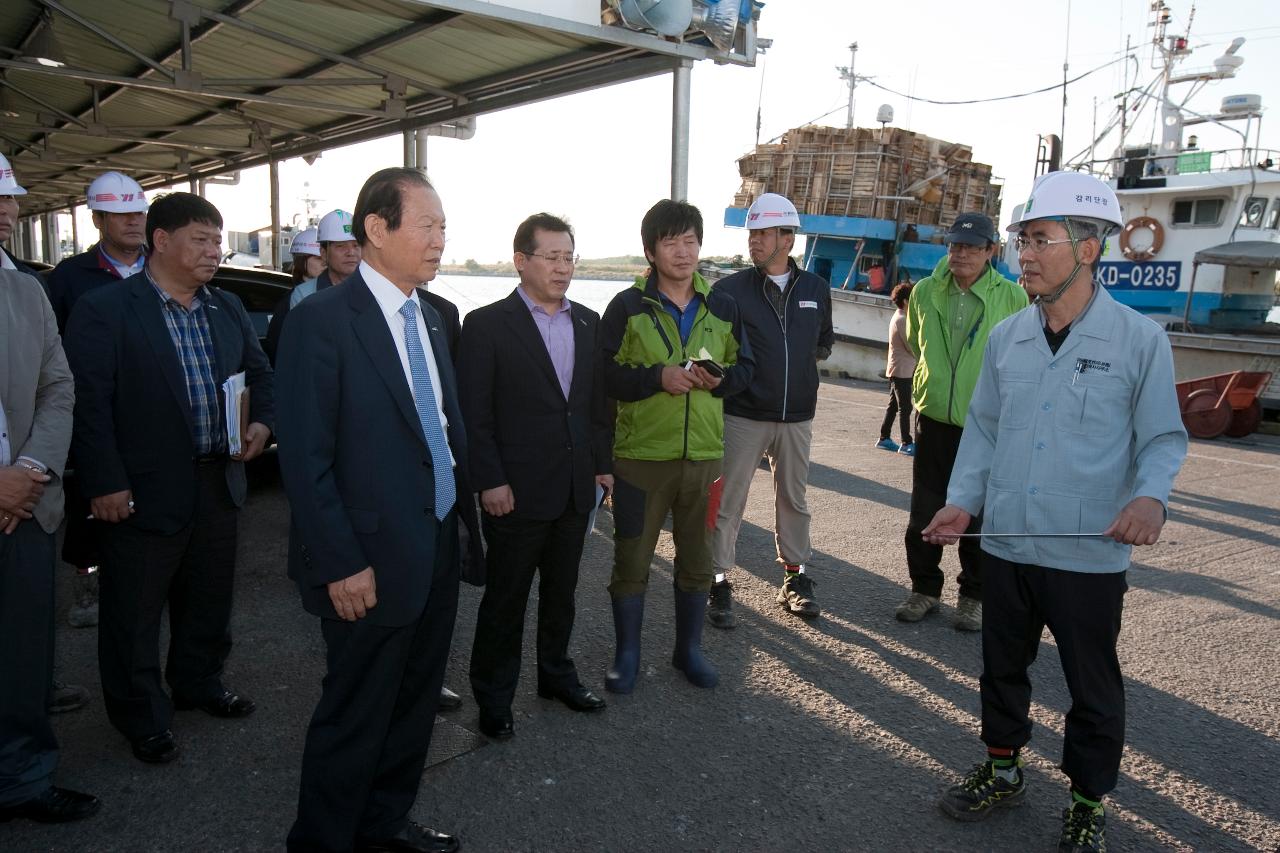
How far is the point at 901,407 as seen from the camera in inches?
389

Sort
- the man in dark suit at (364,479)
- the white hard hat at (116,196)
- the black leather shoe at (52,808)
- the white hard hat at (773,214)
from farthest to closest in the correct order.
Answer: the white hard hat at (773,214)
the white hard hat at (116,196)
the black leather shoe at (52,808)
the man in dark suit at (364,479)

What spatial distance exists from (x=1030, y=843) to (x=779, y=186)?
63.6 feet

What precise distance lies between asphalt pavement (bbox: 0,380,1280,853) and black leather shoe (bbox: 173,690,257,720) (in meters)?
0.04

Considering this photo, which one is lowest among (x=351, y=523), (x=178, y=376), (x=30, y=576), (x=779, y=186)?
(x=30, y=576)

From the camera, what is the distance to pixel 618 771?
317 centimetres

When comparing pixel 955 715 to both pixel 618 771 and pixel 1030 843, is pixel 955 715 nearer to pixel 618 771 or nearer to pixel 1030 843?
pixel 1030 843

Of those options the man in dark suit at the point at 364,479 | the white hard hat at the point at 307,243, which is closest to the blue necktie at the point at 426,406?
the man in dark suit at the point at 364,479

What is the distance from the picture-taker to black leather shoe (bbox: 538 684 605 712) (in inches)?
142

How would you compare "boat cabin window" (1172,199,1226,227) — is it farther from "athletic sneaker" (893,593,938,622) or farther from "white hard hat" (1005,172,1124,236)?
"white hard hat" (1005,172,1124,236)

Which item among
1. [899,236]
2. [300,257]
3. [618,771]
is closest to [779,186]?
[899,236]

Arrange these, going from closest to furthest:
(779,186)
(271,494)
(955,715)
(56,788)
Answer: (56,788) → (955,715) → (271,494) → (779,186)

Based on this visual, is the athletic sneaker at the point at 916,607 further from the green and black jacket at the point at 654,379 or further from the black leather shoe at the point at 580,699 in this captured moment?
the black leather shoe at the point at 580,699

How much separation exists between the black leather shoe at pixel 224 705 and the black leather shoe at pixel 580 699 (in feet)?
4.06

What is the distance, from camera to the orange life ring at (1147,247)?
15.7 m
